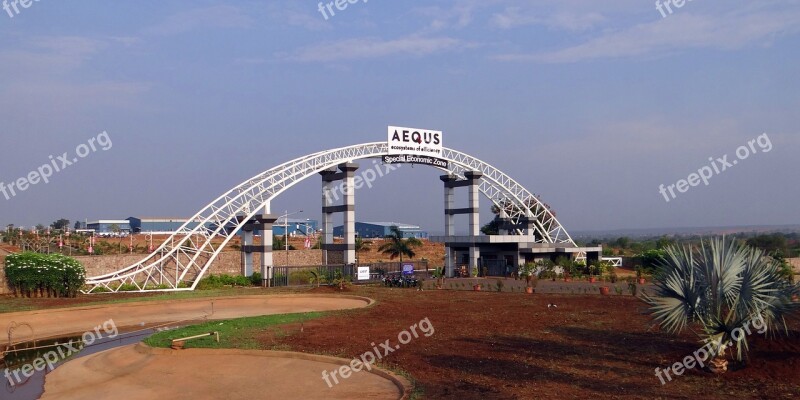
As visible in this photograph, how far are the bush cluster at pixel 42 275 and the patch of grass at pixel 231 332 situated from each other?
15543mm

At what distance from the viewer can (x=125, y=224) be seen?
17762 cm

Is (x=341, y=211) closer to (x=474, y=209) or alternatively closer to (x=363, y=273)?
(x=363, y=273)

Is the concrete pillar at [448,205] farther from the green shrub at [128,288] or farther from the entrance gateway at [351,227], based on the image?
the green shrub at [128,288]

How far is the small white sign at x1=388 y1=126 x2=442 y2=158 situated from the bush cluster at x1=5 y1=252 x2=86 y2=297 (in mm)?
25303

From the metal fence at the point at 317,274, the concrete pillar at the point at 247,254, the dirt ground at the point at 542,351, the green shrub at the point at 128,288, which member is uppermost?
the concrete pillar at the point at 247,254

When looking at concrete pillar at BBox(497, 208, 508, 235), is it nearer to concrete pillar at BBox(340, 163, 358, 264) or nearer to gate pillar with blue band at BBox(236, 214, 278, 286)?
concrete pillar at BBox(340, 163, 358, 264)

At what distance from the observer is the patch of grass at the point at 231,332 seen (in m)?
20.1

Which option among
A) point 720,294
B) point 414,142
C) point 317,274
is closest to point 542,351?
point 720,294

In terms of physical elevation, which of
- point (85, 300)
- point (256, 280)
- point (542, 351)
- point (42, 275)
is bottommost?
point (542, 351)

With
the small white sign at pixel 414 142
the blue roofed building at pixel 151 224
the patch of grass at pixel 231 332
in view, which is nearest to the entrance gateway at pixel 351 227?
the small white sign at pixel 414 142

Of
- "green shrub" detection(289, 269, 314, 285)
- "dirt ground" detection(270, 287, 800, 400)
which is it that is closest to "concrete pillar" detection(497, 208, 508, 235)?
"green shrub" detection(289, 269, 314, 285)

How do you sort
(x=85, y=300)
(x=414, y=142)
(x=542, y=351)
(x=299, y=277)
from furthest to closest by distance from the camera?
(x=414, y=142), (x=299, y=277), (x=85, y=300), (x=542, y=351)

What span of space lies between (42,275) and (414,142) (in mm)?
29258

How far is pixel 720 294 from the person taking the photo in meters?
13.6
